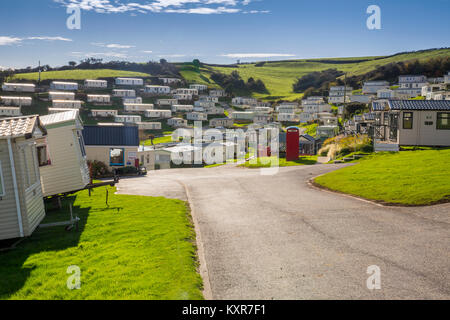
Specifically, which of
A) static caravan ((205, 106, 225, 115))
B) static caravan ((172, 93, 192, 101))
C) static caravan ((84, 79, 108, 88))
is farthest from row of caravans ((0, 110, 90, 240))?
static caravan ((84, 79, 108, 88))

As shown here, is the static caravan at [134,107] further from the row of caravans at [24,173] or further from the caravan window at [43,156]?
the caravan window at [43,156]

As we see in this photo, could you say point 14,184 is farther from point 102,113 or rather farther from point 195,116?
point 195,116

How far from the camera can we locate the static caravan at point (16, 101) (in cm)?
12106

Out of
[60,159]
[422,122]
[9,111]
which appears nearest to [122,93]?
[9,111]

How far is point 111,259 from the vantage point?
1005 centimetres

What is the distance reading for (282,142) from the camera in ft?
155

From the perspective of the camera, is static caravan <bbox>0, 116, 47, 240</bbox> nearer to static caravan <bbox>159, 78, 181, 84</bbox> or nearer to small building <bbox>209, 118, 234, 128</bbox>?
small building <bbox>209, 118, 234, 128</bbox>

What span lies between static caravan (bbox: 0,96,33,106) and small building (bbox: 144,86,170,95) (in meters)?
55.9

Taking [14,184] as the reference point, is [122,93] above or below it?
above

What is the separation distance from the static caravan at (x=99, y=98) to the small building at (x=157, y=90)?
1095 inches

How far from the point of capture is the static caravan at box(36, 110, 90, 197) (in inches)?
699

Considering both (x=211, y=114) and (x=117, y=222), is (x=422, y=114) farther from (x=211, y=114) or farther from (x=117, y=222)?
(x=211, y=114)

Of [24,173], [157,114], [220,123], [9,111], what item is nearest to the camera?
[24,173]

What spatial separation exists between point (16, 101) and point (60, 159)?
412 feet
